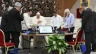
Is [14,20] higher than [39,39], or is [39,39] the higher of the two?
[14,20]

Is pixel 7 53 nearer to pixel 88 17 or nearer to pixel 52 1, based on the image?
pixel 88 17

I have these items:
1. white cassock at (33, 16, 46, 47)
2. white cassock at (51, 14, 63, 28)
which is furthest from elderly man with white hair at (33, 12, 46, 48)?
white cassock at (51, 14, 63, 28)

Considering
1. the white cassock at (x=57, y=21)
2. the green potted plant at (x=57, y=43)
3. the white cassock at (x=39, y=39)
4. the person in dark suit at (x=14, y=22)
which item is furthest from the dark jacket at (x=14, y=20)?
the white cassock at (x=57, y=21)

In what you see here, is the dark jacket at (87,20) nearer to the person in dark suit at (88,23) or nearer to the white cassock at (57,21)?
the person in dark suit at (88,23)

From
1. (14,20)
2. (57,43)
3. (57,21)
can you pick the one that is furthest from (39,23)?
(57,43)

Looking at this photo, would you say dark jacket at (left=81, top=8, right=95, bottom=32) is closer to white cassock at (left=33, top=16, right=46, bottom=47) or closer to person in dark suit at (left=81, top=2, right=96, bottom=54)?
person in dark suit at (left=81, top=2, right=96, bottom=54)

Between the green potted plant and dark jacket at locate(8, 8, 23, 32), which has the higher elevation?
dark jacket at locate(8, 8, 23, 32)

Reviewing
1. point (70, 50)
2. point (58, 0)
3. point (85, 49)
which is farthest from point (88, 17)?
point (58, 0)

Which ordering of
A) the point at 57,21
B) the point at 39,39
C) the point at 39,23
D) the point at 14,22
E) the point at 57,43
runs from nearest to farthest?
the point at 57,43 < the point at 14,22 < the point at 39,23 < the point at 39,39 < the point at 57,21

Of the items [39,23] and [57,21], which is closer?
[39,23]

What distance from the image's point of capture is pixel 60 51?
7.56 meters

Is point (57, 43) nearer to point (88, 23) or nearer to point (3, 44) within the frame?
point (88, 23)

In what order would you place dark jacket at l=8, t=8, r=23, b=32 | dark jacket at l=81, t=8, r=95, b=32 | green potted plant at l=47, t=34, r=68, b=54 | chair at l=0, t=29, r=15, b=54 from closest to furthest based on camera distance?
green potted plant at l=47, t=34, r=68, b=54 → chair at l=0, t=29, r=15, b=54 → dark jacket at l=81, t=8, r=95, b=32 → dark jacket at l=8, t=8, r=23, b=32

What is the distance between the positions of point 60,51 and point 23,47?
3.22 m
